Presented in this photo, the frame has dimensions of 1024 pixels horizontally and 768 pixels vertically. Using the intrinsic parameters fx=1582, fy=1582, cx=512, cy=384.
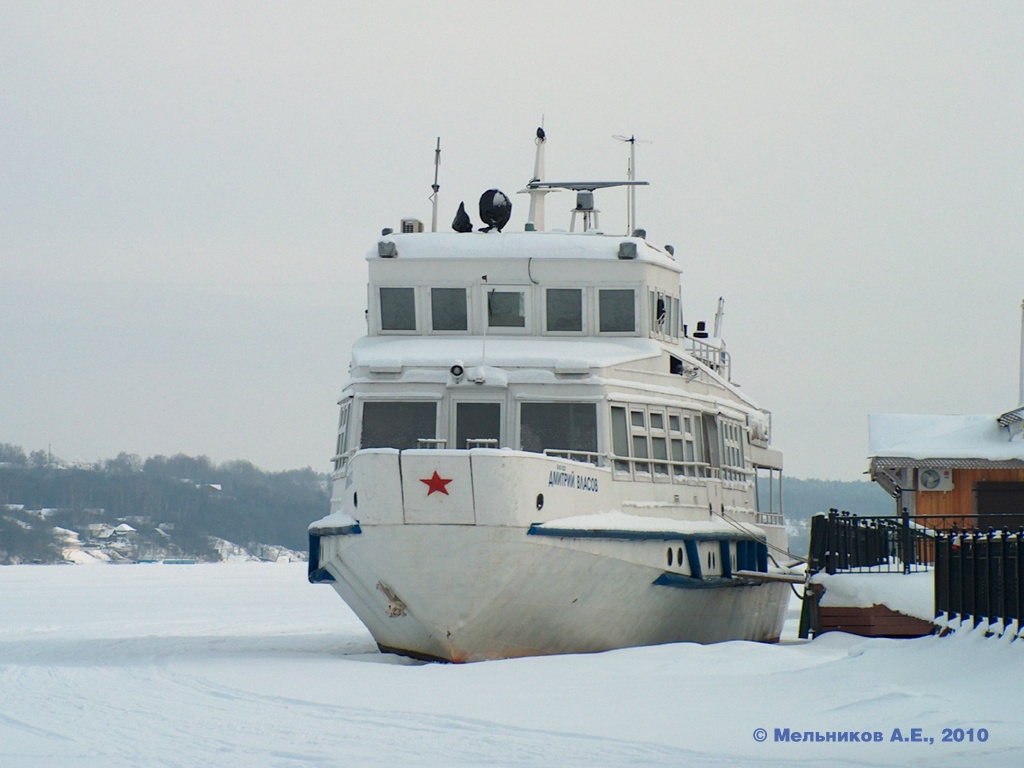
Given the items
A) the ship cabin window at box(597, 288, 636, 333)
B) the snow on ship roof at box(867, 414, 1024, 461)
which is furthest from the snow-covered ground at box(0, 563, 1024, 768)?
the snow on ship roof at box(867, 414, 1024, 461)

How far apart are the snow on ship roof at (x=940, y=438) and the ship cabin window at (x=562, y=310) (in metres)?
9.61

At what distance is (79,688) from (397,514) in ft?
14.0

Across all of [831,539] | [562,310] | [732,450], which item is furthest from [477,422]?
[732,450]

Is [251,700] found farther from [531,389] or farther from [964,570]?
[964,570]

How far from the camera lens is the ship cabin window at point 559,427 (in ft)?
72.1

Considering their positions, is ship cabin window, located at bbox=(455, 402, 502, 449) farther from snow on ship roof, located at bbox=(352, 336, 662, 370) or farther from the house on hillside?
the house on hillside

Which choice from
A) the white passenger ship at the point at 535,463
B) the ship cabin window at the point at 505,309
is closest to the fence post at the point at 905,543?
the white passenger ship at the point at 535,463

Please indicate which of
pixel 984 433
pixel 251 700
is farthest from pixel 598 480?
pixel 984 433

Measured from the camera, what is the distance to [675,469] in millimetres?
23891

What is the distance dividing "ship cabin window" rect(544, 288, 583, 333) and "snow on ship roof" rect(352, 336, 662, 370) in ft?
0.85

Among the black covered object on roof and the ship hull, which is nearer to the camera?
the ship hull

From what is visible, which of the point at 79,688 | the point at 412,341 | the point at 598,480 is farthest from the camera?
the point at 412,341

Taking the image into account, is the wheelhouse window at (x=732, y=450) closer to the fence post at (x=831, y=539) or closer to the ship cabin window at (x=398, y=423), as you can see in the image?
the fence post at (x=831, y=539)

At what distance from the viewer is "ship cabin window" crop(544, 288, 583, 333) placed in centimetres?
2425
